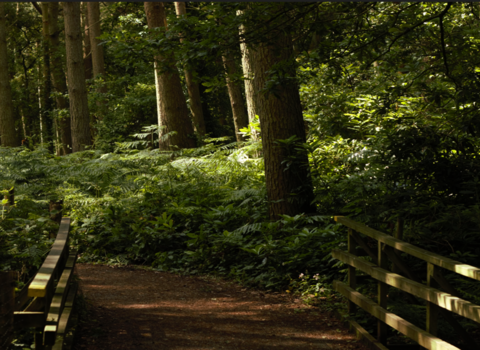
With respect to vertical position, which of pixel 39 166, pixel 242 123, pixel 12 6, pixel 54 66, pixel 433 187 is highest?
pixel 12 6

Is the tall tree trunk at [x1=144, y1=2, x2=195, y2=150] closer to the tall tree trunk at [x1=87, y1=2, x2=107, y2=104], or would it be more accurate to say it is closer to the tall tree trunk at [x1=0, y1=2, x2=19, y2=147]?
the tall tree trunk at [x1=0, y1=2, x2=19, y2=147]

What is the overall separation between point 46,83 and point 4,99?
32.9ft

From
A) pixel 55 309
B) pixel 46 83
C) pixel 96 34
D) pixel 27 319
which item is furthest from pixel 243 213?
pixel 46 83

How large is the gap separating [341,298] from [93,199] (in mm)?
6316

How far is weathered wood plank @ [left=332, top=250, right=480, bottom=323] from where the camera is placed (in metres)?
3.40

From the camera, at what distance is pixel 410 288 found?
4.29 meters

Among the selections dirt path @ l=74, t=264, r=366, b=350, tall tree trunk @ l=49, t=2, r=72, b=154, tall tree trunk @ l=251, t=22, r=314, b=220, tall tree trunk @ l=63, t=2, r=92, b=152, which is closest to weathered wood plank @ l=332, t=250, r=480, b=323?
dirt path @ l=74, t=264, r=366, b=350

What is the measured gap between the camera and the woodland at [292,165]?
21.2 feet

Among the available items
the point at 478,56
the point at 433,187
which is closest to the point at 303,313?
the point at 433,187

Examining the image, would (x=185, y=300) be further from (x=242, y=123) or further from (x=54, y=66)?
(x=54, y=66)

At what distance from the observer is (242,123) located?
61.8 ft

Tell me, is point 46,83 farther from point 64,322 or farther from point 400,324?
point 400,324

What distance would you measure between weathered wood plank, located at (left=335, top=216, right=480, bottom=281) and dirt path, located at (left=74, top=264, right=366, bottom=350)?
4.28 feet

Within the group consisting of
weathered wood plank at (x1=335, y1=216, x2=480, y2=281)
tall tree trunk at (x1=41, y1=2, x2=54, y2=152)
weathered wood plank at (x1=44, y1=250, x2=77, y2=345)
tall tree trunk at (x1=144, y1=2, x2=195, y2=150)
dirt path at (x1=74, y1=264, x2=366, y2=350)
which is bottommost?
dirt path at (x1=74, y1=264, x2=366, y2=350)
